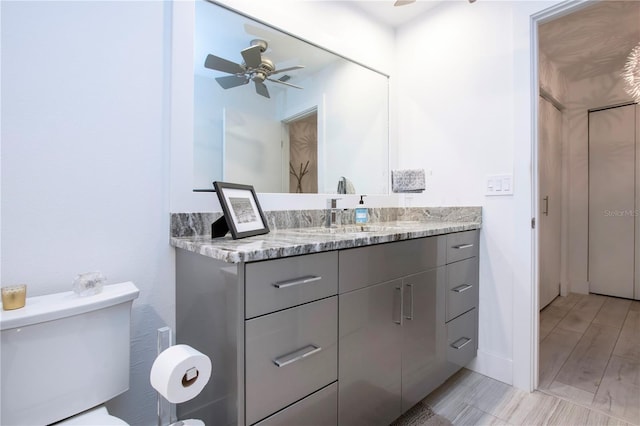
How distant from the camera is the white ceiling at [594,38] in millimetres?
2250

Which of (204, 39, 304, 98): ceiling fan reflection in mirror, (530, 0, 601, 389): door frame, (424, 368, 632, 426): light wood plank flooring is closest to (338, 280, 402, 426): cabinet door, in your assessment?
(424, 368, 632, 426): light wood plank flooring

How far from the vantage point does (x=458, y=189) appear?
2090 mm

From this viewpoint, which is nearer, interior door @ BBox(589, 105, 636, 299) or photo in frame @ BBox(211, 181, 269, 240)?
photo in frame @ BBox(211, 181, 269, 240)

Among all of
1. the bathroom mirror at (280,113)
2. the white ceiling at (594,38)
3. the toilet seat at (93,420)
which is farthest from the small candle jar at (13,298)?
the white ceiling at (594,38)

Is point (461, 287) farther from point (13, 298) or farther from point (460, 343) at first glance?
point (13, 298)

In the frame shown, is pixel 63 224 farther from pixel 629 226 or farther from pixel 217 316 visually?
pixel 629 226

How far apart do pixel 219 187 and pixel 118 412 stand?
0.97m

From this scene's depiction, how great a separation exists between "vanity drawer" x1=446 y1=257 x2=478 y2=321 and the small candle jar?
1765 mm

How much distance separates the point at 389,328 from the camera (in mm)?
1345

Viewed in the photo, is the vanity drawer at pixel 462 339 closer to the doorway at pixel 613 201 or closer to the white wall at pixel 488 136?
the white wall at pixel 488 136

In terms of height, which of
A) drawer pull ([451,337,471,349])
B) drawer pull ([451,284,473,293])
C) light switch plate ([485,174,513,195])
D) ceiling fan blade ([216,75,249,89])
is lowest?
drawer pull ([451,337,471,349])

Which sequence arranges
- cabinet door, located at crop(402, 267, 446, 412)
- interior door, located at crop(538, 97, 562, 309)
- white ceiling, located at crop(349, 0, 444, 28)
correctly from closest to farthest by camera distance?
cabinet door, located at crop(402, 267, 446, 412)
white ceiling, located at crop(349, 0, 444, 28)
interior door, located at crop(538, 97, 562, 309)

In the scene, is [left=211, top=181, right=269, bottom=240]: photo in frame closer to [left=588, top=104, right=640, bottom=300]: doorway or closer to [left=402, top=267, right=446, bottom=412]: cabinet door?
[left=402, top=267, right=446, bottom=412]: cabinet door

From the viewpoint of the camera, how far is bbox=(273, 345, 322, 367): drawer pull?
97 cm
